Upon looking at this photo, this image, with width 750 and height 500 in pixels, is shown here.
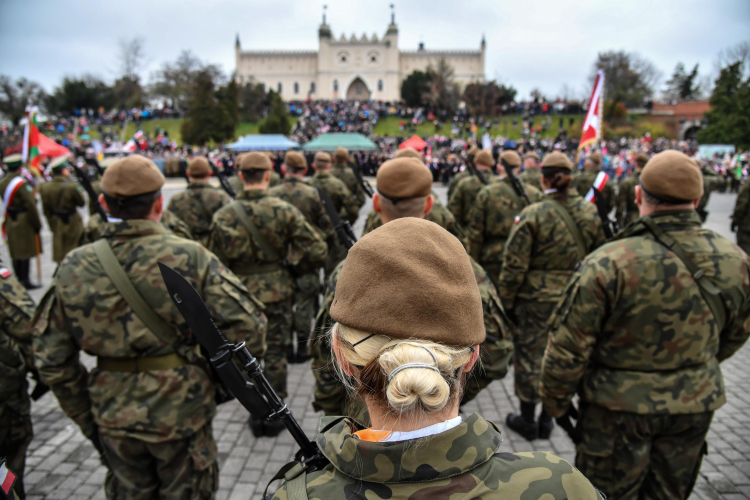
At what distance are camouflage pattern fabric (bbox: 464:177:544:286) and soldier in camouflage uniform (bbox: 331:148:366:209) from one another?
3.77 meters

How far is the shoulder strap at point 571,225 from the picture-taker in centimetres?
412

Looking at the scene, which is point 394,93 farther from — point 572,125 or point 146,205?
point 146,205

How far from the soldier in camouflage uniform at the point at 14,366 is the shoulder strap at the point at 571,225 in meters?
3.92

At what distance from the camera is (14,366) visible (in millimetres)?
2912

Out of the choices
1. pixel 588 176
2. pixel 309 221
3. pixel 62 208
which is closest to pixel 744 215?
pixel 588 176

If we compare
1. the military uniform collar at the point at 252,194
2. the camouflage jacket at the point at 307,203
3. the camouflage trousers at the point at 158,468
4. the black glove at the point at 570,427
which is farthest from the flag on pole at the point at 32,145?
the black glove at the point at 570,427

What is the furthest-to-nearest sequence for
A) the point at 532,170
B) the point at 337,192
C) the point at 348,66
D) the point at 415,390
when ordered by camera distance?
1. the point at 348,66
2. the point at 532,170
3. the point at 337,192
4. the point at 415,390

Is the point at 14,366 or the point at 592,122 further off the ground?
the point at 592,122

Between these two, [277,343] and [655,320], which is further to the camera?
[277,343]

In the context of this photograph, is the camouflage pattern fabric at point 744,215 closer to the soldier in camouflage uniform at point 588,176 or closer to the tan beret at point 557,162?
the soldier in camouflage uniform at point 588,176

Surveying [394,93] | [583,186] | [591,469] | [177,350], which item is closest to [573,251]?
[591,469]

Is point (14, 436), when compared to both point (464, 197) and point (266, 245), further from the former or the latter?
point (464, 197)

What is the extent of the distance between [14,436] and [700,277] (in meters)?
4.07

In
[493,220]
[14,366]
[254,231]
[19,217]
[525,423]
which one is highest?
[254,231]
